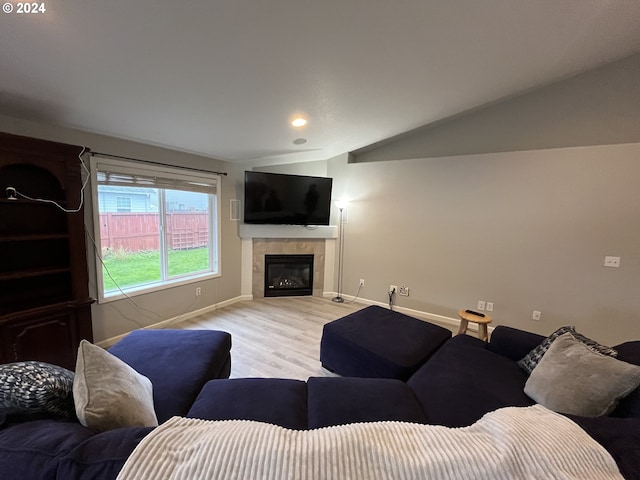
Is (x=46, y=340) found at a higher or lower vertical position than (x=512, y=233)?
lower

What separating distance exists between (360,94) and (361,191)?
73.9 inches

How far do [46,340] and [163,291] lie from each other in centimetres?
119

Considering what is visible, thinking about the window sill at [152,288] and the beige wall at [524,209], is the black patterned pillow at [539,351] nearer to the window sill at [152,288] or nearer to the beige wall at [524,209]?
the beige wall at [524,209]

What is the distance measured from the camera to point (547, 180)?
293cm

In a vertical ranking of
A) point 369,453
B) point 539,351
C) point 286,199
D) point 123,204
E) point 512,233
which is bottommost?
point 539,351

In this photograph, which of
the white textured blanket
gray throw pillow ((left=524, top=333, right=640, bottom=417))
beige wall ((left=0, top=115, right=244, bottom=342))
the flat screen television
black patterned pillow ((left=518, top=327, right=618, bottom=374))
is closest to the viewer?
the white textured blanket

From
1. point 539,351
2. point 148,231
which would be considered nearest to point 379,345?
point 539,351

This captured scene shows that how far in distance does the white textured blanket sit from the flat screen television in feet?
11.7

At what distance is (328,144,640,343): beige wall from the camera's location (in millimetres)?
2654

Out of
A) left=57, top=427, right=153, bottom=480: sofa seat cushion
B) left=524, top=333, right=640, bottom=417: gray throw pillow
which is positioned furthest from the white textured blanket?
left=524, top=333, right=640, bottom=417: gray throw pillow

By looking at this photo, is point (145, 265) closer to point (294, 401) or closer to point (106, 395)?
point (106, 395)

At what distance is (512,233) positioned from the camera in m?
3.14

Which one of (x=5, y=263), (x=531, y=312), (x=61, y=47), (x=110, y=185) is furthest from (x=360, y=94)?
(x=5, y=263)

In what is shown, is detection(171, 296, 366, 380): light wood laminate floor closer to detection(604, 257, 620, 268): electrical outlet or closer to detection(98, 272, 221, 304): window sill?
detection(98, 272, 221, 304): window sill
